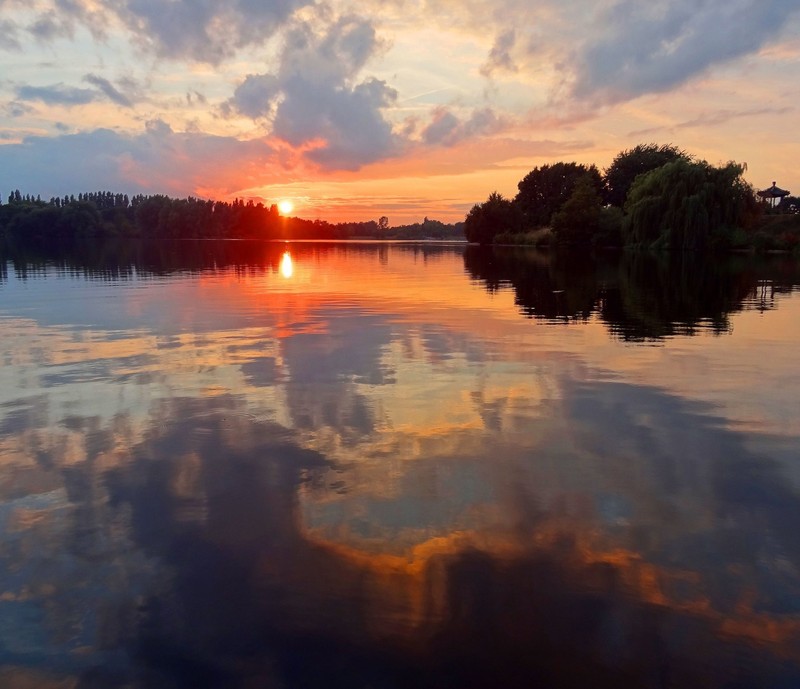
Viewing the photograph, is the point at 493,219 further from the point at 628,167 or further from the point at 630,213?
the point at 630,213

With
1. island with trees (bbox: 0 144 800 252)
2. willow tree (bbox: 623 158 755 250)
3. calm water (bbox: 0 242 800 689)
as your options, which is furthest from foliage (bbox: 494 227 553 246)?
calm water (bbox: 0 242 800 689)

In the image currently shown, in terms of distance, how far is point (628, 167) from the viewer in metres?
121

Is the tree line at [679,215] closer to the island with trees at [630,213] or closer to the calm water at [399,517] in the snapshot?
the island with trees at [630,213]

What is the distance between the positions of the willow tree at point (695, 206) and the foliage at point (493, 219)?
60026 mm

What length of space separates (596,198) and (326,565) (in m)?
106

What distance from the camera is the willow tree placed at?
6969cm

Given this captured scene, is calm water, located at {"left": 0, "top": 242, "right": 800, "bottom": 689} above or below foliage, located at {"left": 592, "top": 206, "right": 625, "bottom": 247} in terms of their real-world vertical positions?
below

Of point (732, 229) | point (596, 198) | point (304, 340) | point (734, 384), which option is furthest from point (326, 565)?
point (596, 198)

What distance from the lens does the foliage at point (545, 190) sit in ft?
430

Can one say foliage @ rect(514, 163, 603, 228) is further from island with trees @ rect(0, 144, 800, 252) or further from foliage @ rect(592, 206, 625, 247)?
foliage @ rect(592, 206, 625, 247)

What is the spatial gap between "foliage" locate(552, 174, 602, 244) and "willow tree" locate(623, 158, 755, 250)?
26.3m

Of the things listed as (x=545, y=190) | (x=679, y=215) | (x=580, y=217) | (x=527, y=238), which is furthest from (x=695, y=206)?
(x=545, y=190)

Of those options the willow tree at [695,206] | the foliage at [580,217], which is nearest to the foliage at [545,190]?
the foliage at [580,217]

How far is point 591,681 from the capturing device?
16.1 feet
